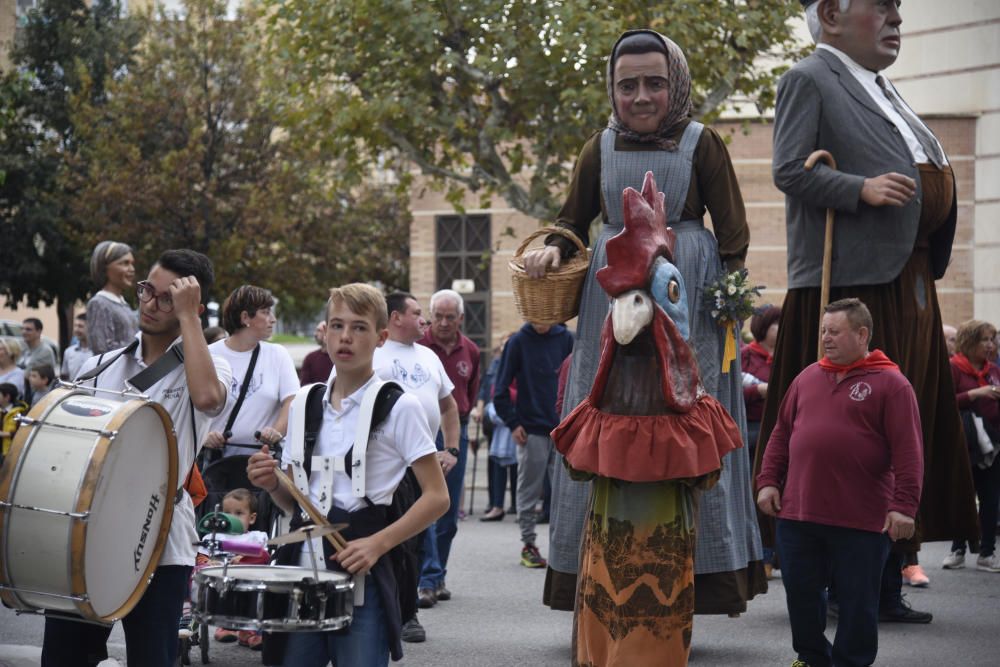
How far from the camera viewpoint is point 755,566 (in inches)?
253

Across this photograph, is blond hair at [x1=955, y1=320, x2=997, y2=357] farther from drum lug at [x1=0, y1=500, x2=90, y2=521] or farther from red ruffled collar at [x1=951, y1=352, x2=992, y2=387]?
drum lug at [x1=0, y1=500, x2=90, y2=521]

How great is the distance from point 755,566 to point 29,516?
3323 millimetres

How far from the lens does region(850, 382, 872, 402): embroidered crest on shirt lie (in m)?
6.03

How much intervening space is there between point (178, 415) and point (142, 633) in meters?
0.82

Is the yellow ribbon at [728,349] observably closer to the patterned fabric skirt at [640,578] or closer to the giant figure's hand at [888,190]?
the giant figure's hand at [888,190]

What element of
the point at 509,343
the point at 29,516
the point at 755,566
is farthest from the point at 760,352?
the point at 29,516

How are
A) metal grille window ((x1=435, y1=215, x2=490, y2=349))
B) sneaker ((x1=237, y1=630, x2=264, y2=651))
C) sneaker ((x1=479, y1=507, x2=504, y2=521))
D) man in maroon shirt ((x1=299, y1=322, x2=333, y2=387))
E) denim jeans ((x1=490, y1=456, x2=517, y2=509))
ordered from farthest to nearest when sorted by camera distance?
metal grille window ((x1=435, y1=215, x2=490, y2=349)), denim jeans ((x1=490, y1=456, x2=517, y2=509)), sneaker ((x1=479, y1=507, x2=504, y2=521)), man in maroon shirt ((x1=299, y1=322, x2=333, y2=387)), sneaker ((x1=237, y1=630, x2=264, y2=651))

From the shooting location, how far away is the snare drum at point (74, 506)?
450cm

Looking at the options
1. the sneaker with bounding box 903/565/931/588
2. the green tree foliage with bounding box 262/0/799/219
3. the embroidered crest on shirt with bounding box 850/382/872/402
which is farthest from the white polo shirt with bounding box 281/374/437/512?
the green tree foliage with bounding box 262/0/799/219

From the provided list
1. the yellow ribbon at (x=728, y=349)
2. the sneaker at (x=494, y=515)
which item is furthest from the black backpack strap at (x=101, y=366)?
the sneaker at (x=494, y=515)

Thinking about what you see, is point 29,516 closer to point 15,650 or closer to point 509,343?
point 15,650

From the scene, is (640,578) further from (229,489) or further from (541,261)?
(229,489)

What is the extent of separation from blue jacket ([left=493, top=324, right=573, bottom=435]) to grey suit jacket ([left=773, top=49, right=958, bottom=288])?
17.4ft

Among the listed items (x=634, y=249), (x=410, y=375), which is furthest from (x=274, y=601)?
(x=410, y=375)
